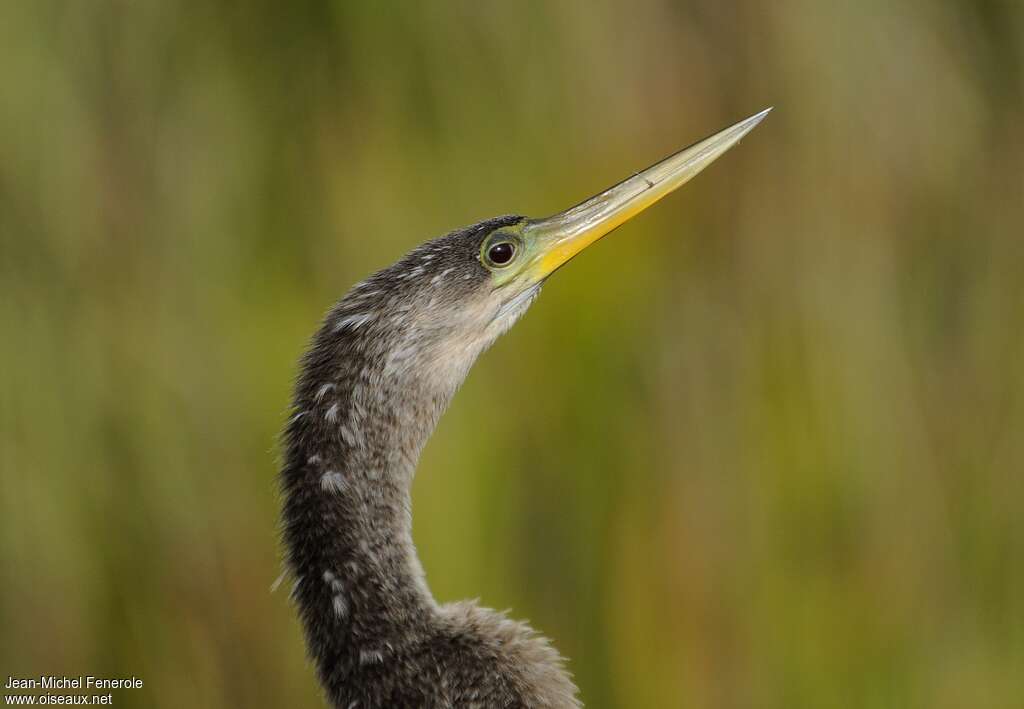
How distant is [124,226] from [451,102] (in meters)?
0.76

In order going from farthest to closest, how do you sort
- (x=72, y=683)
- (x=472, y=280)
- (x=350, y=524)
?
1. (x=72, y=683)
2. (x=472, y=280)
3. (x=350, y=524)

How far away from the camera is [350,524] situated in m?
1.76

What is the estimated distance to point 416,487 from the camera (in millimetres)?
2701

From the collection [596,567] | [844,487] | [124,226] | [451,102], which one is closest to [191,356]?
[124,226]

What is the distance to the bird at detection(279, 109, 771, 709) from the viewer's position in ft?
5.69

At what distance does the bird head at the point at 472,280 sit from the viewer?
6.17 ft

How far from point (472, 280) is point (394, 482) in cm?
36

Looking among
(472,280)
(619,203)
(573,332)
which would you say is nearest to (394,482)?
(472,280)

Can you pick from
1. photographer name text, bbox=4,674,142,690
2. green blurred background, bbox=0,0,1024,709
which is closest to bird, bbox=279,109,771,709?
green blurred background, bbox=0,0,1024,709

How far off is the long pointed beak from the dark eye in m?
0.05

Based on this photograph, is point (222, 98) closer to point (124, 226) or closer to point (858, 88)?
point (124, 226)

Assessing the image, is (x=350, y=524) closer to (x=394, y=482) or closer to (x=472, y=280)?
(x=394, y=482)

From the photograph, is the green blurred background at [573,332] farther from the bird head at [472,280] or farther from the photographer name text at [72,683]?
the bird head at [472,280]

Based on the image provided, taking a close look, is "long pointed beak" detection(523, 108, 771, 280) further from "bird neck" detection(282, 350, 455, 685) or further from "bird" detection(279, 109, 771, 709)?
"bird neck" detection(282, 350, 455, 685)
